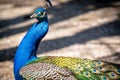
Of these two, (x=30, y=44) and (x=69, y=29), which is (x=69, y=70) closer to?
(x=30, y=44)

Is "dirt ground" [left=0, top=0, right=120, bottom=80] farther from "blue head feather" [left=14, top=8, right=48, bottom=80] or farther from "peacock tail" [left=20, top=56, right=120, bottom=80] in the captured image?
"peacock tail" [left=20, top=56, right=120, bottom=80]

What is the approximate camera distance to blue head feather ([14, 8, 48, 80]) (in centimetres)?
292

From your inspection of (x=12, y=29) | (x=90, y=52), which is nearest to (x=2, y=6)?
(x=12, y=29)

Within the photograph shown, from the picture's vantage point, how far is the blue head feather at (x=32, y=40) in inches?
115

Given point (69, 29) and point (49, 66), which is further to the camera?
point (69, 29)

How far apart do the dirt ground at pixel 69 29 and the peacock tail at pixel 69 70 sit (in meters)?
1.13

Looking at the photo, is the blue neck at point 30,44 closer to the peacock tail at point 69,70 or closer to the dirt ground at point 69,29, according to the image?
the peacock tail at point 69,70

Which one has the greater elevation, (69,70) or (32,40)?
(32,40)

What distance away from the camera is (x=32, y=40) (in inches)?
117

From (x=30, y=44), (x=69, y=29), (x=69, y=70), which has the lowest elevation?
(x=69, y=29)

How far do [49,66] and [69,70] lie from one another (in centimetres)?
20

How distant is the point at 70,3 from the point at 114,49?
2.06 meters

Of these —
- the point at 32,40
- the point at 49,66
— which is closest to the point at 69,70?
the point at 49,66

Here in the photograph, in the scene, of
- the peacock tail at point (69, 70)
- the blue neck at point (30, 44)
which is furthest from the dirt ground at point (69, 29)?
the peacock tail at point (69, 70)
